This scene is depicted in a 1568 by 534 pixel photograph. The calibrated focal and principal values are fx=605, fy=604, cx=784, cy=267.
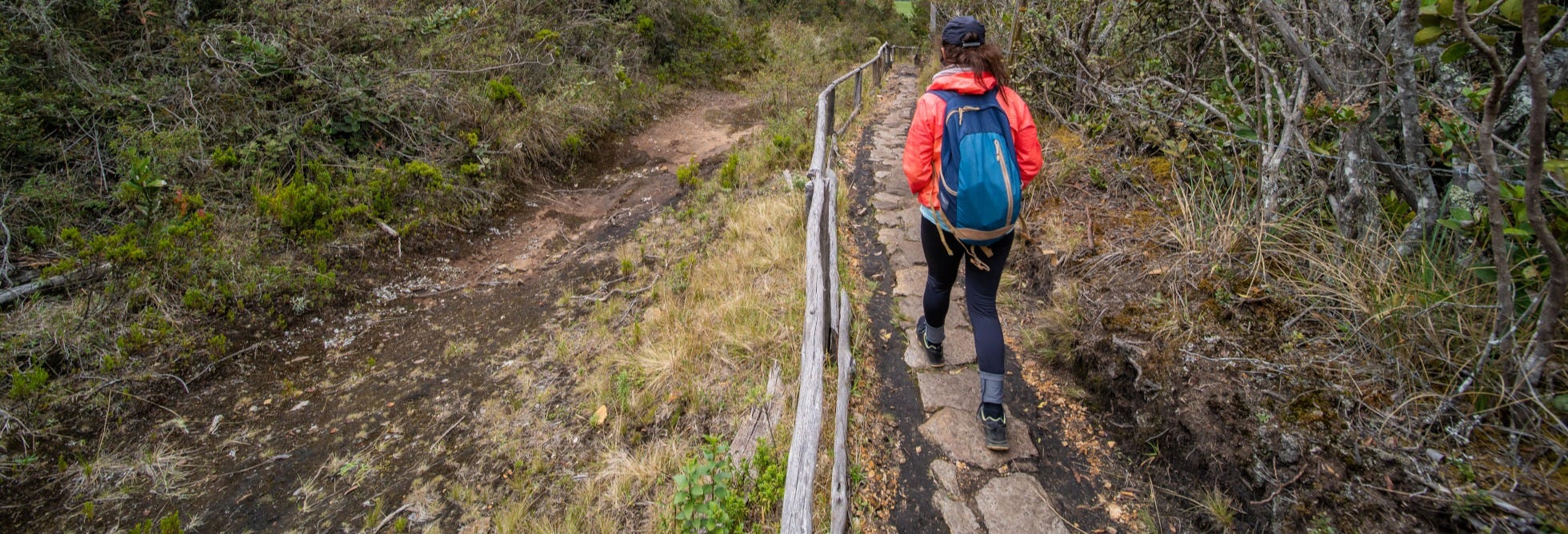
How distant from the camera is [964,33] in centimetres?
249

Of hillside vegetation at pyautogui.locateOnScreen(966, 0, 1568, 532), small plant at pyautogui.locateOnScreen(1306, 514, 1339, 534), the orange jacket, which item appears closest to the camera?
hillside vegetation at pyautogui.locateOnScreen(966, 0, 1568, 532)

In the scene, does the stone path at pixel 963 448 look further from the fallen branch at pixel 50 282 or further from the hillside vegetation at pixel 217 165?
the fallen branch at pixel 50 282

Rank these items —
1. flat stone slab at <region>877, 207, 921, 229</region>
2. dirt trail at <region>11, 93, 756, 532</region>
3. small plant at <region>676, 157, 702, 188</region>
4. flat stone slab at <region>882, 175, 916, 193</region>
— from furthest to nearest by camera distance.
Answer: small plant at <region>676, 157, 702, 188</region> → flat stone slab at <region>882, 175, 916, 193</region> → flat stone slab at <region>877, 207, 921, 229</region> → dirt trail at <region>11, 93, 756, 532</region>

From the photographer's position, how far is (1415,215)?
2.53 metres

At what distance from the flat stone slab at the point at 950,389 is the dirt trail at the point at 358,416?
2.39 m

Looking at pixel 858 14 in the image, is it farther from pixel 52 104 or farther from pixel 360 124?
pixel 52 104

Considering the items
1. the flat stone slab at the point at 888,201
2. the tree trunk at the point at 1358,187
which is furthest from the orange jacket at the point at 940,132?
the flat stone slab at the point at 888,201

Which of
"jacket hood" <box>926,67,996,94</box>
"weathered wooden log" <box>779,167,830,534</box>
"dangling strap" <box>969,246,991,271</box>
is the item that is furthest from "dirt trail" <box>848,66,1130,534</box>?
"jacket hood" <box>926,67,996,94</box>

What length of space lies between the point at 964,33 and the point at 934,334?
1.56 m

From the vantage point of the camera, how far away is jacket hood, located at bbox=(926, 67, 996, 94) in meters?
2.40

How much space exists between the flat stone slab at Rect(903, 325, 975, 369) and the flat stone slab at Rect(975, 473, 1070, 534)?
874 mm

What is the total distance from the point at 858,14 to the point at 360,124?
58.1ft

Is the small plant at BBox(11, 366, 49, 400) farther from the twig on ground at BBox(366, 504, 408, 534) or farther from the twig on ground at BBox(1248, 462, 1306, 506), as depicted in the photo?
the twig on ground at BBox(1248, 462, 1306, 506)

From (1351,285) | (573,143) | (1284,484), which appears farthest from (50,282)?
(1351,285)
